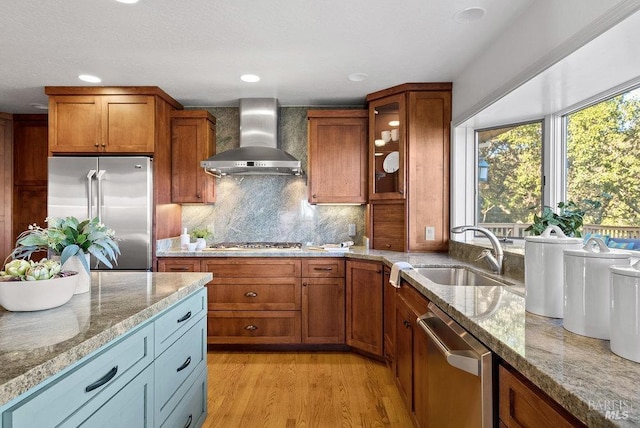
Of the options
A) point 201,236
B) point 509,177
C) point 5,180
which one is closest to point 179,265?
point 201,236

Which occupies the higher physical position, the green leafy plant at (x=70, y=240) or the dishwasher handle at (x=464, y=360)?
the green leafy plant at (x=70, y=240)

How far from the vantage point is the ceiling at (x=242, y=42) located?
2.00 meters

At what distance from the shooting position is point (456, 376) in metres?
1.27

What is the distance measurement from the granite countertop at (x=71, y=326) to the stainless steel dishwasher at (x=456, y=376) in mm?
1064

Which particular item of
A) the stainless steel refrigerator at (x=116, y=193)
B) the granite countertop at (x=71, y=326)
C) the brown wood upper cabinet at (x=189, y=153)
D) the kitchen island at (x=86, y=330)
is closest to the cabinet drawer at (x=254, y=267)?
the stainless steel refrigerator at (x=116, y=193)

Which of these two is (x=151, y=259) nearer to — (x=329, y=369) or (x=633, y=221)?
(x=329, y=369)

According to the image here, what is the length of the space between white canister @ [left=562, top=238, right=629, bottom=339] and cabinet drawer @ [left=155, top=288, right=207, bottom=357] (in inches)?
55.8

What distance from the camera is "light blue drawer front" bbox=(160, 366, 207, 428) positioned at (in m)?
1.57

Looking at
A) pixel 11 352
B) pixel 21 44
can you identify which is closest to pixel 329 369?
pixel 11 352

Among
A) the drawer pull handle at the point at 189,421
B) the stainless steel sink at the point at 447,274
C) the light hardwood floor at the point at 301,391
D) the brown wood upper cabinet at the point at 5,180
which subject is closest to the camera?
the drawer pull handle at the point at 189,421

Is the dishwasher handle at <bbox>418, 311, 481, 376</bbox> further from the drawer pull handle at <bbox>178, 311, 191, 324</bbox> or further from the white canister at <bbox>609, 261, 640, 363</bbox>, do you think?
the drawer pull handle at <bbox>178, 311, 191, 324</bbox>

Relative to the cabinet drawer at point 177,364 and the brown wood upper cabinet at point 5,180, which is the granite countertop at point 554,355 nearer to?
the cabinet drawer at point 177,364

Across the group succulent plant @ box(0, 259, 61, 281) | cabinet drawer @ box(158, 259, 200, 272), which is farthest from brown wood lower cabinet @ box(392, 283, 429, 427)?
cabinet drawer @ box(158, 259, 200, 272)

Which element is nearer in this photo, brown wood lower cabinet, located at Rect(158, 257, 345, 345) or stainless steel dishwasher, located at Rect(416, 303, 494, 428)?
stainless steel dishwasher, located at Rect(416, 303, 494, 428)
